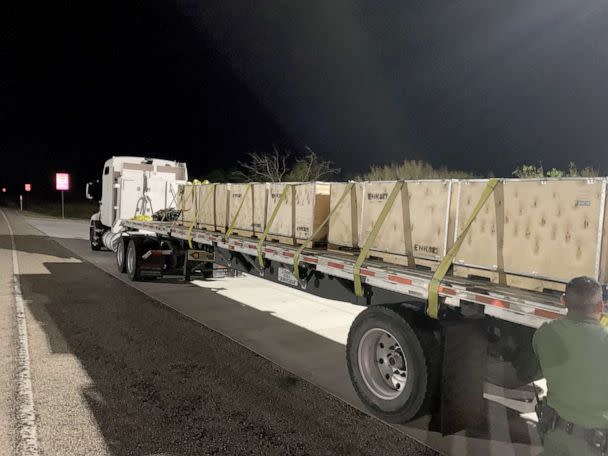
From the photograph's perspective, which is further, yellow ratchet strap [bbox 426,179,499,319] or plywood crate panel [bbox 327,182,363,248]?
plywood crate panel [bbox 327,182,363,248]

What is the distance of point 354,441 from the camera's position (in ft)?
13.2

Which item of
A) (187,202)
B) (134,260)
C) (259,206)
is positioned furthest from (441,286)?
(134,260)

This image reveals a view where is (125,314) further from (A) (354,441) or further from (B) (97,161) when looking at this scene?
(B) (97,161)

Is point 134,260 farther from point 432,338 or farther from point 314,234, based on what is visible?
point 432,338

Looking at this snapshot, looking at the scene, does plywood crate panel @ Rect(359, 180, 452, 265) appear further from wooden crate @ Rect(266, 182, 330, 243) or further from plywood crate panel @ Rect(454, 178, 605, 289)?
wooden crate @ Rect(266, 182, 330, 243)

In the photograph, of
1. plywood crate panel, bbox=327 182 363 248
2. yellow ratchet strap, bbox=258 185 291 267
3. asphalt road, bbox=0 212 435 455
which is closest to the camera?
asphalt road, bbox=0 212 435 455

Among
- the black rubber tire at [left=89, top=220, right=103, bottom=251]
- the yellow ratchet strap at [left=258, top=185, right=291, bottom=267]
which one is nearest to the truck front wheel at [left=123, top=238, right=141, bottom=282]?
the yellow ratchet strap at [left=258, top=185, right=291, bottom=267]

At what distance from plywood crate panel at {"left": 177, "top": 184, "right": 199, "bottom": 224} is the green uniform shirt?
25.9 feet

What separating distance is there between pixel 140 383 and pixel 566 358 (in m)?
4.22

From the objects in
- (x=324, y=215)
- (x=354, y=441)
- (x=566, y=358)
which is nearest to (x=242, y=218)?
(x=324, y=215)

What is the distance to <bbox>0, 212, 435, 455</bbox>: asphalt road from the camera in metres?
3.94

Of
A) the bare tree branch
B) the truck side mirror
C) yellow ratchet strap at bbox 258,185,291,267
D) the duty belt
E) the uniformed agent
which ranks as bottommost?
the duty belt

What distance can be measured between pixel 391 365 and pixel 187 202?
6698 millimetres

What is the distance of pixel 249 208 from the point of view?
294 inches
